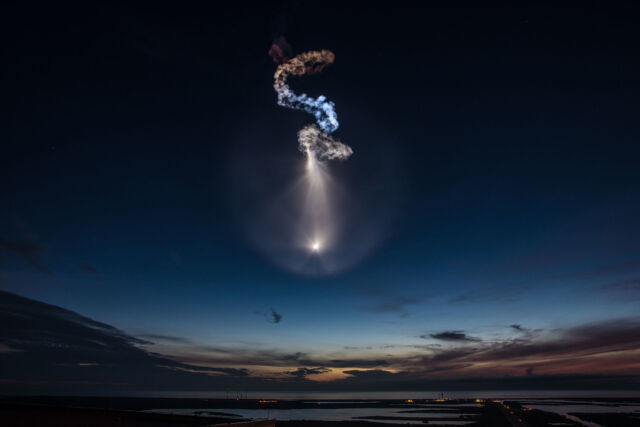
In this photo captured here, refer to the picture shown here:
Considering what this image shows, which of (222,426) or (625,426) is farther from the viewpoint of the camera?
(625,426)

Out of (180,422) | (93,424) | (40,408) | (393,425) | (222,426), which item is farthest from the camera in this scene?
(393,425)

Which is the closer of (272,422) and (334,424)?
(272,422)

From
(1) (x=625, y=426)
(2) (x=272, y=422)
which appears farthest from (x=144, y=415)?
(1) (x=625, y=426)

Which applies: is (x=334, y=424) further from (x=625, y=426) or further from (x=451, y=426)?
(x=625, y=426)

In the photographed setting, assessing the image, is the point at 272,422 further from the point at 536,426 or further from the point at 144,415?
the point at 536,426

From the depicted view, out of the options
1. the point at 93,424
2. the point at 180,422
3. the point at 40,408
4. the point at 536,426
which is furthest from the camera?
the point at 536,426

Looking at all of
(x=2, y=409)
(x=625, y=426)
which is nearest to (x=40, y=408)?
(x=2, y=409)

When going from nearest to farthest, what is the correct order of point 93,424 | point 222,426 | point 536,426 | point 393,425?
point 222,426 → point 93,424 → point 536,426 → point 393,425

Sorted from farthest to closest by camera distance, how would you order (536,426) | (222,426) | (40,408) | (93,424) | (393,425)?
(393,425)
(536,426)
(40,408)
(93,424)
(222,426)
